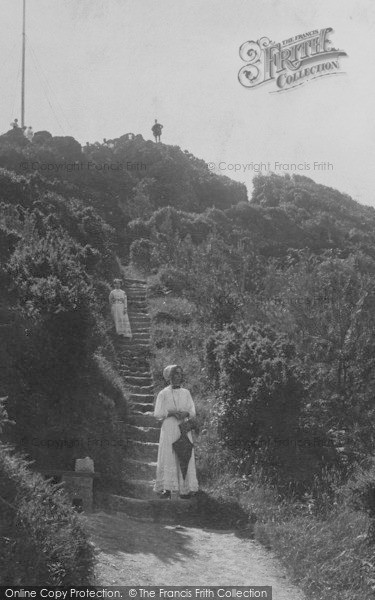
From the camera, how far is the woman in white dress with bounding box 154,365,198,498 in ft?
30.7

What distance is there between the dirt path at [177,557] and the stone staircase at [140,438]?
1.92ft

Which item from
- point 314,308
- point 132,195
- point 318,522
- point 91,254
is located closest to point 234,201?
point 132,195

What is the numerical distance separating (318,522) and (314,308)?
6146 millimetres

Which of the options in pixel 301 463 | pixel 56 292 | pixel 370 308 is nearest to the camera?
pixel 301 463

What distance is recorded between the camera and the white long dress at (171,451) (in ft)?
30.6

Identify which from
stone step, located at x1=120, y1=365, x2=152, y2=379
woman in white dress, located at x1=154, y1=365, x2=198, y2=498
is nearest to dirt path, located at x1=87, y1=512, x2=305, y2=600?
woman in white dress, located at x1=154, y1=365, x2=198, y2=498

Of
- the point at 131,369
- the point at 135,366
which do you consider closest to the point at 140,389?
the point at 131,369

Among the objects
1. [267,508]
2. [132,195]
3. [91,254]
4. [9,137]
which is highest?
[9,137]

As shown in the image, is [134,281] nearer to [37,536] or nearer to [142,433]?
[142,433]

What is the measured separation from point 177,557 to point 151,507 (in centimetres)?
205

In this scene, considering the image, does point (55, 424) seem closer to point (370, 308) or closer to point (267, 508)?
point (267, 508)

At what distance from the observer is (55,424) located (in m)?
9.92

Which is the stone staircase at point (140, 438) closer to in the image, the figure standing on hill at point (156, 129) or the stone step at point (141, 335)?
the stone step at point (141, 335)

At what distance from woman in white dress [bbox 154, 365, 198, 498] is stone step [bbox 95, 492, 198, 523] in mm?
166
